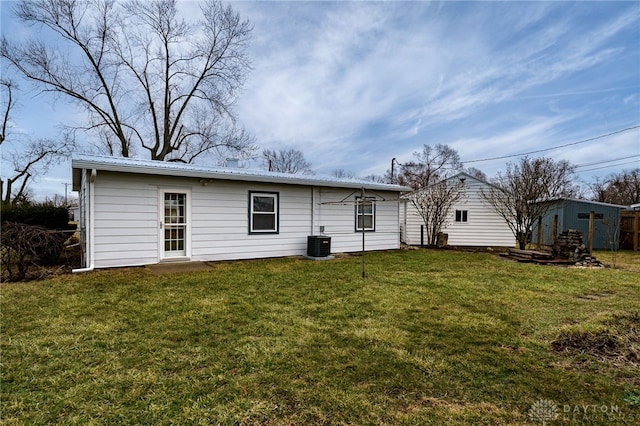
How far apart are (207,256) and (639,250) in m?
18.7

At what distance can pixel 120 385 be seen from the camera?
234 centimetres

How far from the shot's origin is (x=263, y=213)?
901 cm

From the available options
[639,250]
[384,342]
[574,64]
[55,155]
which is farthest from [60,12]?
[639,250]

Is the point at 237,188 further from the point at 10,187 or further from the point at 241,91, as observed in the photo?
the point at 10,187

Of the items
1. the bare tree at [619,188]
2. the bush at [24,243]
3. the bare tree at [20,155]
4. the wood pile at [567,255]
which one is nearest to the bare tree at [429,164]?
the bare tree at [619,188]

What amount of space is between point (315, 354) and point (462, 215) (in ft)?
42.6

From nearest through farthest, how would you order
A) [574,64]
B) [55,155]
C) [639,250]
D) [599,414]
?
[599,414] → [574,64] → [639,250] → [55,155]

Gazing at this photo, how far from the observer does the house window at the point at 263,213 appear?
8.81 m

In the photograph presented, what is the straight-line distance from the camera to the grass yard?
2068 mm

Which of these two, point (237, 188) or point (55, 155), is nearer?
point (237, 188)

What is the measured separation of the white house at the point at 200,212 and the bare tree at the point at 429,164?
18.7 metres

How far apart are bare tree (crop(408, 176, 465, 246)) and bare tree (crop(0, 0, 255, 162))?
12491 millimetres

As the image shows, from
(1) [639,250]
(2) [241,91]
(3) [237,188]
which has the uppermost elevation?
(2) [241,91]

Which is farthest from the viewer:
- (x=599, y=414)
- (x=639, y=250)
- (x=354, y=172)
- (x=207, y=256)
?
(x=354, y=172)
